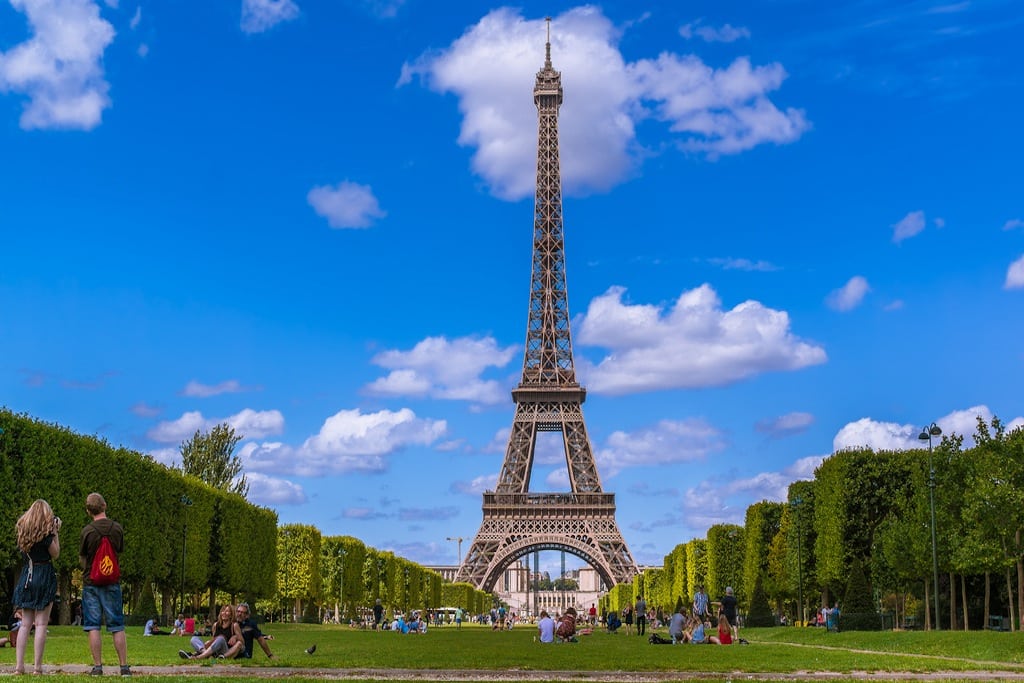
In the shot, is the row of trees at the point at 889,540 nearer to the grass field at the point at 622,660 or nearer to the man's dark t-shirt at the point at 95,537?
the grass field at the point at 622,660

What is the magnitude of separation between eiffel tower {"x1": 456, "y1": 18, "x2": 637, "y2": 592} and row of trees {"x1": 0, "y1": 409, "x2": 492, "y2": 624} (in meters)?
11.5

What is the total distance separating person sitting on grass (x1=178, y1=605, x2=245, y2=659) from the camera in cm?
1995

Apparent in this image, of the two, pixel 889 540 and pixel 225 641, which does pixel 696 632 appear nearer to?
pixel 225 641

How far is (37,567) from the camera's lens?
43.5 ft

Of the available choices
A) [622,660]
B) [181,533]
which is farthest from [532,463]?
[622,660]

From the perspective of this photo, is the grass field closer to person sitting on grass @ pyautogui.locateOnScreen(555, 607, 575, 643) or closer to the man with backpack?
the man with backpack

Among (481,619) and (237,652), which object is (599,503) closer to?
(481,619)

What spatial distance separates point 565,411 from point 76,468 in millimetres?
68500

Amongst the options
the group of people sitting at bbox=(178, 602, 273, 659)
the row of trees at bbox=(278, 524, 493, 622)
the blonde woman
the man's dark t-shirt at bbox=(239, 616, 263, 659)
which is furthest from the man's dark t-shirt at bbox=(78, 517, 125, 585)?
the row of trees at bbox=(278, 524, 493, 622)

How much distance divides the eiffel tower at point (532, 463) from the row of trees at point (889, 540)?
2101 centimetres

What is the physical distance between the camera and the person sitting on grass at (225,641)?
786 inches

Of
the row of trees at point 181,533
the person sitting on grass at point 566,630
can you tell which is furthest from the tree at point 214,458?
the person sitting on grass at point 566,630

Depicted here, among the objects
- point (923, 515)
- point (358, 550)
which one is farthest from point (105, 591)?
point (358, 550)

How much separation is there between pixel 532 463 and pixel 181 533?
57344 mm
